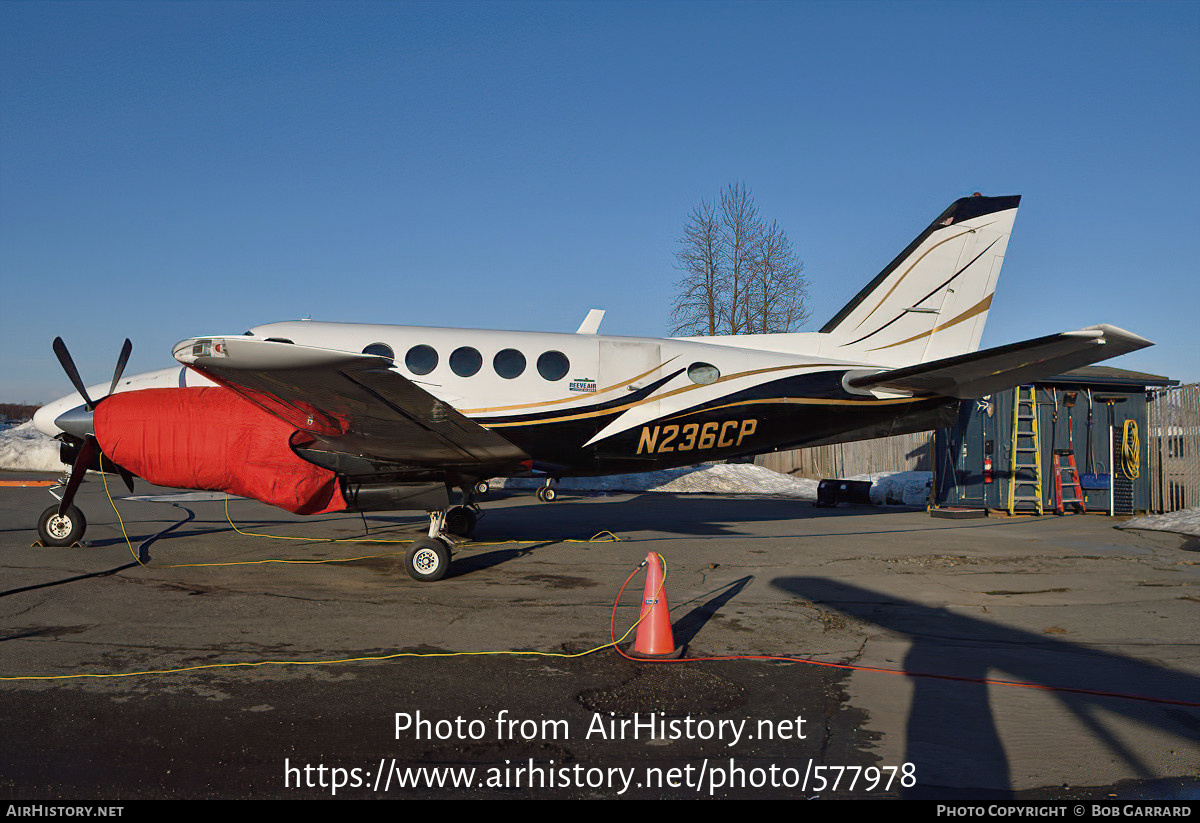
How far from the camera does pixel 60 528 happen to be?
11359 mm

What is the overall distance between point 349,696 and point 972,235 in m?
11.2

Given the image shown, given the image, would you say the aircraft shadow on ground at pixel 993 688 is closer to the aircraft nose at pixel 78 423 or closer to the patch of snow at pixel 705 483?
the aircraft nose at pixel 78 423

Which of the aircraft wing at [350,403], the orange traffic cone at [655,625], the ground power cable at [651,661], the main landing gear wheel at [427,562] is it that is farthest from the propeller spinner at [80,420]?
the orange traffic cone at [655,625]

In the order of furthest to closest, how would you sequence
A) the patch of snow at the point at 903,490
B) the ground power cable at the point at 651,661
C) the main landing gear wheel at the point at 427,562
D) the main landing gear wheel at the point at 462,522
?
the patch of snow at the point at 903,490 → the main landing gear wheel at the point at 462,522 → the main landing gear wheel at the point at 427,562 → the ground power cable at the point at 651,661

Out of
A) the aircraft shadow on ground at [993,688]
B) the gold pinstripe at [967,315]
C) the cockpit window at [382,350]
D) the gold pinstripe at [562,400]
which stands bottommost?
the aircraft shadow on ground at [993,688]

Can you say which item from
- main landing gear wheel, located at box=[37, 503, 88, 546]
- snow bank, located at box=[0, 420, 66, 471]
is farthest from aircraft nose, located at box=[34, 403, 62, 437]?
snow bank, located at box=[0, 420, 66, 471]

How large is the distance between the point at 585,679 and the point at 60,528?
31.8ft

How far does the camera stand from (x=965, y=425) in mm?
19500

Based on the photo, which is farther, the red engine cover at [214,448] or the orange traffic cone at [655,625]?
the red engine cover at [214,448]

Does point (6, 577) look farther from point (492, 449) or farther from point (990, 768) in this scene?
point (990, 768)

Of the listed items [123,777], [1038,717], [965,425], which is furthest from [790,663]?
[965,425]

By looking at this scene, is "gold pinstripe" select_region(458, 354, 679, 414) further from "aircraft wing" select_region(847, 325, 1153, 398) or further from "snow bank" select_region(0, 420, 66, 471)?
"snow bank" select_region(0, 420, 66, 471)

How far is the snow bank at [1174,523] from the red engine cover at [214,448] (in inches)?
589

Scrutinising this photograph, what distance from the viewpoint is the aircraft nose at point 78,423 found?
35.2ft
